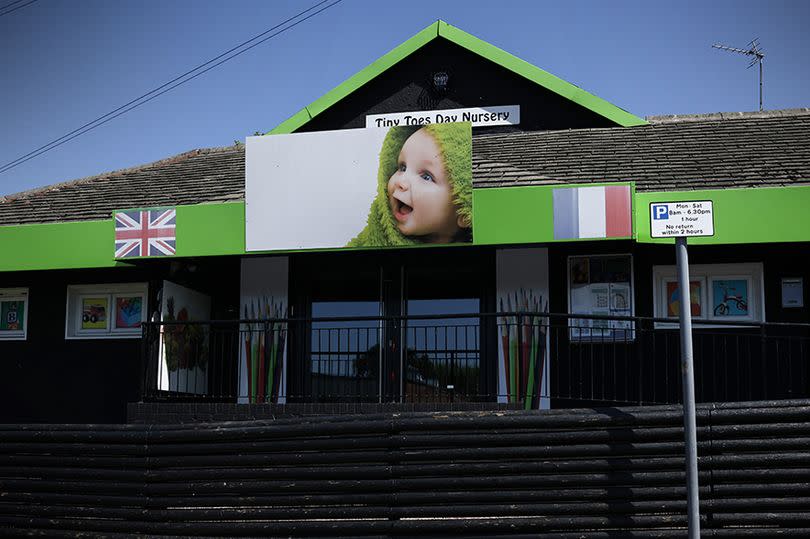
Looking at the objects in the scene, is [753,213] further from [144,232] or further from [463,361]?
[144,232]

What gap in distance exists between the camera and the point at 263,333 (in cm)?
1463

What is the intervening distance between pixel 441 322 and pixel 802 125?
670cm

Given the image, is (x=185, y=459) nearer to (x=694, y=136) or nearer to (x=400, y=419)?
(x=400, y=419)

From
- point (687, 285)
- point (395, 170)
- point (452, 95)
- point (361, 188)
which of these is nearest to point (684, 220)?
point (687, 285)

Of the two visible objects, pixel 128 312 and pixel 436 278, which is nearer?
pixel 436 278

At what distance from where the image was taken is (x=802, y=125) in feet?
51.9

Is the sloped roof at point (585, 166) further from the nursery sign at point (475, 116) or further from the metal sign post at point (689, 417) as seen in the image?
the metal sign post at point (689, 417)

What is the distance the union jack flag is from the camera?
45.8 feet

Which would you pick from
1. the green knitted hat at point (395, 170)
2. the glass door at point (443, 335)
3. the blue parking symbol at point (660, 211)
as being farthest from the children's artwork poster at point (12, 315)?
the blue parking symbol at point (660, 211)

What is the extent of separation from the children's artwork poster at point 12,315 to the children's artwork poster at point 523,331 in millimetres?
7746

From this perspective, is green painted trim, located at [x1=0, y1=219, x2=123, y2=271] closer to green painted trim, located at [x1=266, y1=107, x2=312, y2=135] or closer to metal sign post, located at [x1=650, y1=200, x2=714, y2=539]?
green painted trim, located at [x1=266, y1=107, x2=312, y2=135]

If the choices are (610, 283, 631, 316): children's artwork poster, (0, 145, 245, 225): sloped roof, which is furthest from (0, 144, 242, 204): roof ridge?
(610, 283, 631, 316): children's artwork poster

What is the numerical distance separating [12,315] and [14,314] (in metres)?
0.04

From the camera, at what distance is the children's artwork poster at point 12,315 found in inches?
641
